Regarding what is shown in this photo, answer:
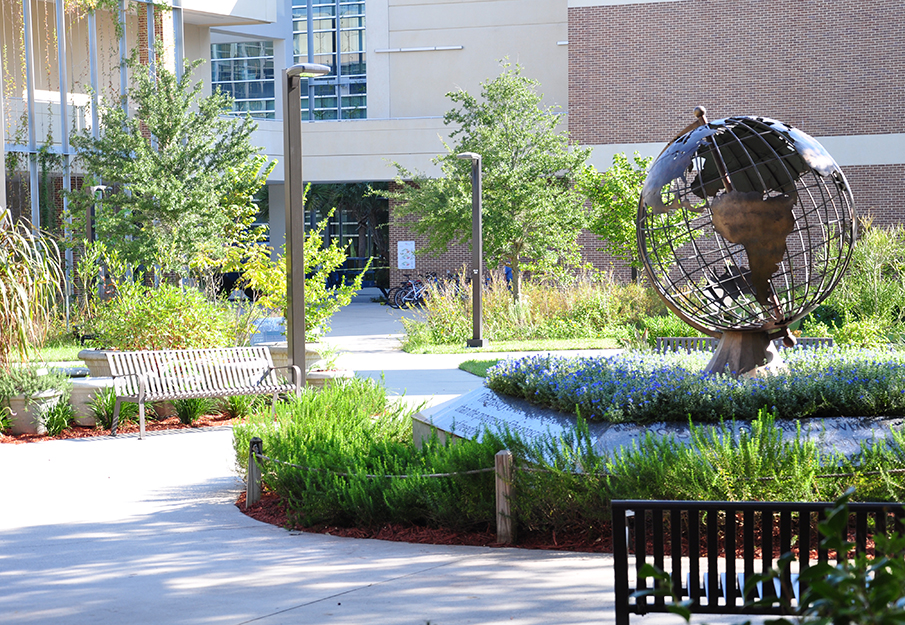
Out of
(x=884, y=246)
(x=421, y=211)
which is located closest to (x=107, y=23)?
(x=421, y=211)

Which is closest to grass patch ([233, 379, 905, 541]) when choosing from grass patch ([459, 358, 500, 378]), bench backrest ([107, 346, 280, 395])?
bench backrest ([107, 346, 280, 395])

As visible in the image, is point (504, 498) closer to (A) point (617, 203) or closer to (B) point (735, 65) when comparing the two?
(A) point (617, 203)

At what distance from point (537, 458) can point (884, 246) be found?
15663mm

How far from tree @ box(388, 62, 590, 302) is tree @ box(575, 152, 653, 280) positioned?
758mm

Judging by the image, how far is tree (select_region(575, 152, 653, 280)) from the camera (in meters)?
23.5

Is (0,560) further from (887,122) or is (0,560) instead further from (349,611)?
(887,122)

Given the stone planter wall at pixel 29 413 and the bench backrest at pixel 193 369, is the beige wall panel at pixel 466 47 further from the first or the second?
the stone planter wall at pixel 29 413

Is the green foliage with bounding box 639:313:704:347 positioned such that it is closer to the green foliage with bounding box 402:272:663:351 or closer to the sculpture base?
the green foliage with bounding box 402:272:663:351

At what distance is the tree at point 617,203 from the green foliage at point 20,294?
15.8 metres

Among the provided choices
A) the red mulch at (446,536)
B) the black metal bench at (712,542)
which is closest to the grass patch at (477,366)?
the red mulch at (446,536)

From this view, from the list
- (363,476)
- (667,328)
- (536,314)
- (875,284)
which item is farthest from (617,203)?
(363,476)

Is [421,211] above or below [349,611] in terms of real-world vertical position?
above

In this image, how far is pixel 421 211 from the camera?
26.7 meters

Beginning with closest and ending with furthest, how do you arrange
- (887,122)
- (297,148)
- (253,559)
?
(253,559) < (297,148) < (887,122)
